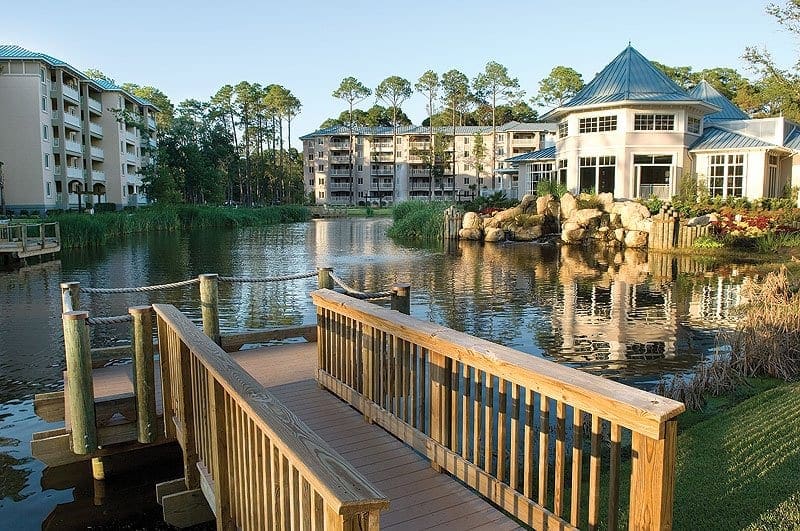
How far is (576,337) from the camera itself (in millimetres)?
13078

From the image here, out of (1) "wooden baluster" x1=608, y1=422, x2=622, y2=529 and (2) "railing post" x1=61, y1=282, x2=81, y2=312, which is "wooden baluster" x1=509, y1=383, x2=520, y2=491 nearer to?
(1) "wooden baluster" x1=608, y1=422, x2=622, y2=529

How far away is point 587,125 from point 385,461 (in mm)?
36933

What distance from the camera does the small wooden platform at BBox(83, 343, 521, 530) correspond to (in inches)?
162

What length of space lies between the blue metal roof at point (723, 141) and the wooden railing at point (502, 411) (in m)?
32.8

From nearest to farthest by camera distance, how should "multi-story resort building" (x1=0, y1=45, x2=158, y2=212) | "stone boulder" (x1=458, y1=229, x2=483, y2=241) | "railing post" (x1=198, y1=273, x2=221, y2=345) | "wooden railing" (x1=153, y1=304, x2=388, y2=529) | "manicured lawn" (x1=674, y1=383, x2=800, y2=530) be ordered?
"wooden railing" (x1=153, y1=304, x2=388, y2=529), "manicured lawn" (x1=674, y1=383, x2=800, y2=530), "railing post" (x1=198, y1=273, x2=221, y2=345), "stone boulder" (x1=458, y1=229, x2=483, y2=241), "multi-story resort building" (x1=0, y1=45, x2=158, y2=212)

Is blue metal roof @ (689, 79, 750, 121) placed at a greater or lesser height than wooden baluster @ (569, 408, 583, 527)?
greater

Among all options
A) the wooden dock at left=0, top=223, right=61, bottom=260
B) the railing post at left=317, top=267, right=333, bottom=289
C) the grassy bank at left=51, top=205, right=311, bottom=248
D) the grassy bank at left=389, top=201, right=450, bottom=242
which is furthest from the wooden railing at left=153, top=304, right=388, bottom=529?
the grassy bank at left=389, top=201, right=450, bottom=242

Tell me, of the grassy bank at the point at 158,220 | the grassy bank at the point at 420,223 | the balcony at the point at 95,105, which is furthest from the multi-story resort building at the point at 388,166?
the grassy bank at the point at 420,223

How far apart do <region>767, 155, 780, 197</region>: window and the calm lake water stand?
38.4 ft

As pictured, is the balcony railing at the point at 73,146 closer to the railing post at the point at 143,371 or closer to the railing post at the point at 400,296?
the railing post at the point at 400,296

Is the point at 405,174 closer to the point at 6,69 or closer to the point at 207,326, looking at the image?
the point at 6,69

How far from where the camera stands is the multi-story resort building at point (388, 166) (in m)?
92.9

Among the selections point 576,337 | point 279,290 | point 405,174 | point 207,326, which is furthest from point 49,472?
point 405,174

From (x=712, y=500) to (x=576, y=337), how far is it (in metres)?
8.34
